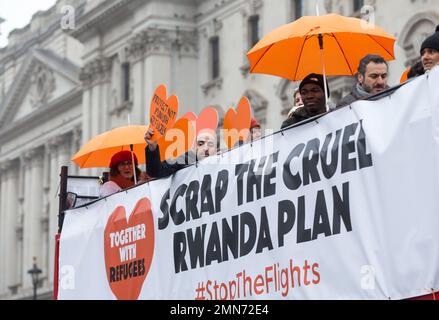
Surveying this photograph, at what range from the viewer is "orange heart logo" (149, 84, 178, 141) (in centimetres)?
882

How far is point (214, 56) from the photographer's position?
41.3 meters

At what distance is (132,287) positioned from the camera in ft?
30.6

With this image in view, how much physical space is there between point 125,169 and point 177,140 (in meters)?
1.30

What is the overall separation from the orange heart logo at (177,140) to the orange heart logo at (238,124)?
0.33 meters

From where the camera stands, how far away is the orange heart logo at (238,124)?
8.52 metres

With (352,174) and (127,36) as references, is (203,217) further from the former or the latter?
(127,36)

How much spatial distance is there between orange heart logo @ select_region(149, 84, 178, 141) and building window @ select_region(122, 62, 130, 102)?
36.1 metres

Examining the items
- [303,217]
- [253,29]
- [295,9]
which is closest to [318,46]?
[303,217]

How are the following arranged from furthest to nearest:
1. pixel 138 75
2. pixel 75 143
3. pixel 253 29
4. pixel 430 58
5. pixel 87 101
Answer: pixel 75 143
pixel 87 101
pixel 138 75
pixel 253 29
pixel 430 58

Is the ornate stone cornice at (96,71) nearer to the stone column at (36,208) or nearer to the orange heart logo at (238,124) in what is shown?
the stone column at (36,208)

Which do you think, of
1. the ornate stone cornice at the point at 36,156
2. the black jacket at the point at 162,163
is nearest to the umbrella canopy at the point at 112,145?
the black jacket at the point at 162,163

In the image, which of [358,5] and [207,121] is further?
[358,5]

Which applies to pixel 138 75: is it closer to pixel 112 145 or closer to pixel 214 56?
pixel 214 56

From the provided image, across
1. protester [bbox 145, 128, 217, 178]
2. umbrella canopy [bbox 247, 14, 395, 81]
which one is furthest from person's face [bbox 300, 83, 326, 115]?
umbrella canopy [bbox 247, 14, 395, 81]
